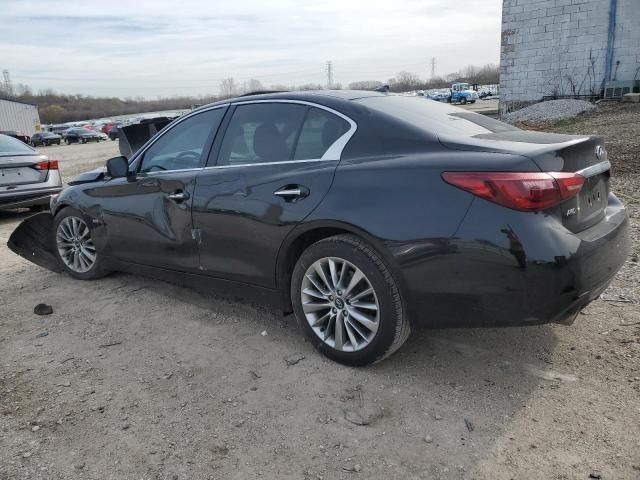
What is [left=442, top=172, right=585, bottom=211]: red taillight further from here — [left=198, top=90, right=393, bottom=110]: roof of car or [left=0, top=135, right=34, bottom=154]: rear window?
[left=0, top=135, right=34, bottom=154]: rear window

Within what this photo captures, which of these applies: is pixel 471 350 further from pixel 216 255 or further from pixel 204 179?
pixel 204 179

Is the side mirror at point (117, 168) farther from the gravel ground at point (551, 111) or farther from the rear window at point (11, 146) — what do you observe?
the gravel ground at point (551, 111)

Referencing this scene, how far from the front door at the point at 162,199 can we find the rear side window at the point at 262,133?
20cm

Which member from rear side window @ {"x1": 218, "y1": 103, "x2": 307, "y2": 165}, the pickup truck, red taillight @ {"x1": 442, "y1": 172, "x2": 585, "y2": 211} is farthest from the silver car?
the pickup truck

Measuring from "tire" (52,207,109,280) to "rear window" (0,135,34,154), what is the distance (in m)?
3.94

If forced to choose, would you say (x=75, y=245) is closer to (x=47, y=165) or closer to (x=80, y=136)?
(x=47, y=165)

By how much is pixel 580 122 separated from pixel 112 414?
53.4 feet

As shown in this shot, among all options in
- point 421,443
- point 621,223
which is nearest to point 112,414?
point 421,443

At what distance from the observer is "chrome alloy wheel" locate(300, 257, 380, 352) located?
304 cm

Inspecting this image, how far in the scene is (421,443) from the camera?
2518 millimetres

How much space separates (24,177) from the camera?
8.11 m

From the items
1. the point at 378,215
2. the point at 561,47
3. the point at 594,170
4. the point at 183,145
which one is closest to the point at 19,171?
the point at 183,145

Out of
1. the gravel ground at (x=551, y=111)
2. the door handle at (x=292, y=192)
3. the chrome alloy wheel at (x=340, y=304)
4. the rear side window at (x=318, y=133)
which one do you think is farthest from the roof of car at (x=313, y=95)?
the gravel ground at (x=551, y=111)

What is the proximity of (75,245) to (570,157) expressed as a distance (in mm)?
4311
